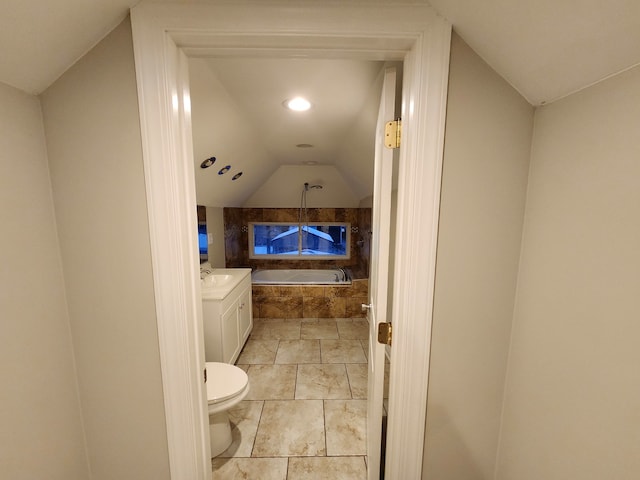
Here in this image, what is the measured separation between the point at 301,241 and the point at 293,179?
1.19 meters

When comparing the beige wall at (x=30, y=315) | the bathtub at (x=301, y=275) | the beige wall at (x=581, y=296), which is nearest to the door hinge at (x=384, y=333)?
the beige wall at (x=581, y=296)

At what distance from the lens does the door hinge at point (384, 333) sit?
3.20 ft

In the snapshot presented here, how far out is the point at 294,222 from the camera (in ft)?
15.3

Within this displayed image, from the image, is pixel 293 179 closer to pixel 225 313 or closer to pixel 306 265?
pixel 306 265

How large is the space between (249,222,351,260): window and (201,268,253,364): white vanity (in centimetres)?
166

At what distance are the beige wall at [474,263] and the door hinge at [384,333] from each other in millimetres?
161

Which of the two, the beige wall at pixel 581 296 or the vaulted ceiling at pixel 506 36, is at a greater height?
the vaulted ceiling at pixel 506 36

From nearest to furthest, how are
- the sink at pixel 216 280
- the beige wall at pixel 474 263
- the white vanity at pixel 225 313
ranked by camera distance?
the beige wall at pixel 474 263
the white vanity at pixel 225 313
the sink at pixel 216 280

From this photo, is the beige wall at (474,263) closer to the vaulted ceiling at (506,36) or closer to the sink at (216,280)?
the vaulted ceiling at (506,36)

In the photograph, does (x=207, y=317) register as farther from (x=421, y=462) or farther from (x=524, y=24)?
(x=524, y=24)

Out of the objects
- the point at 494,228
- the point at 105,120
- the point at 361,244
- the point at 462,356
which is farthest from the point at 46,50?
the point at 361,244

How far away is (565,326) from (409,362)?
0.45 metres

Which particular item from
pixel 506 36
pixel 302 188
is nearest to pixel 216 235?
pixel 302 188

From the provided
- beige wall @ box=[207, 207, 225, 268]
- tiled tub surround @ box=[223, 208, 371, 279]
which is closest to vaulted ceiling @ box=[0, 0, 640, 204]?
beige wall @ box=[207, 207, 225, 268]
